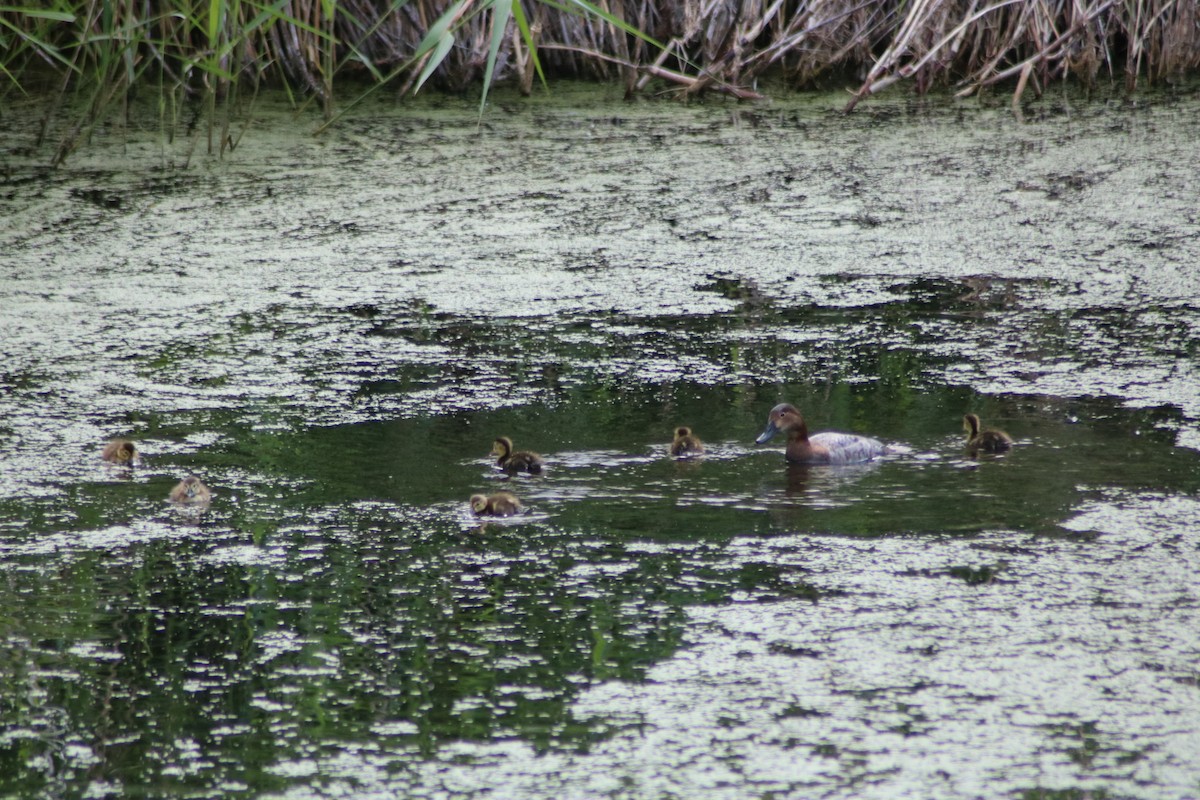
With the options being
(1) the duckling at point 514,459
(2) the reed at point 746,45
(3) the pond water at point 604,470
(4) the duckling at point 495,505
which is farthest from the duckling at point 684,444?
(2) the reed at point 746,45

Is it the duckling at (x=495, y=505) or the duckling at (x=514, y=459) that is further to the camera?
the duckling at (x=514, y=459)

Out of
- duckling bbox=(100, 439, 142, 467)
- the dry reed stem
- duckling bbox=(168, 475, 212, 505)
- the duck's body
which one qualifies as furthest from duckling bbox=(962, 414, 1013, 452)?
the dry reed stem

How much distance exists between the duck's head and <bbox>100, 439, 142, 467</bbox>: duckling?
5.23ft

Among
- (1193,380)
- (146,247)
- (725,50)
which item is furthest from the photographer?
(725,50)

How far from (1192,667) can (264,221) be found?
478 centimetres

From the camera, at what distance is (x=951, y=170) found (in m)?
7.44

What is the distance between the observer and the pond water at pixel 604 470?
266 centimetres

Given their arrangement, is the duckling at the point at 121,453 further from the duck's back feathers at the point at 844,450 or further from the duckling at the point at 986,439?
the duckling at the point at 986,439

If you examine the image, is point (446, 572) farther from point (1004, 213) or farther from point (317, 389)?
point (1004, 213)

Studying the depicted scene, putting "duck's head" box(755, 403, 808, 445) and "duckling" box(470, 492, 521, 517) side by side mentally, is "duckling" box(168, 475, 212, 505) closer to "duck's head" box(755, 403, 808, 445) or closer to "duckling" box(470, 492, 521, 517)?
"duckling" box(470, 492, 521, 517)

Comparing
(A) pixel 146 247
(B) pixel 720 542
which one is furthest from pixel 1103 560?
(A) pixel 146 247

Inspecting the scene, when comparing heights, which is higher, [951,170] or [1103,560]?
[951,170]

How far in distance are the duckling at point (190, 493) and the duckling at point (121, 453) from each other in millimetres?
318

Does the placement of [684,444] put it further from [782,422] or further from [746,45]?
[746,45]
